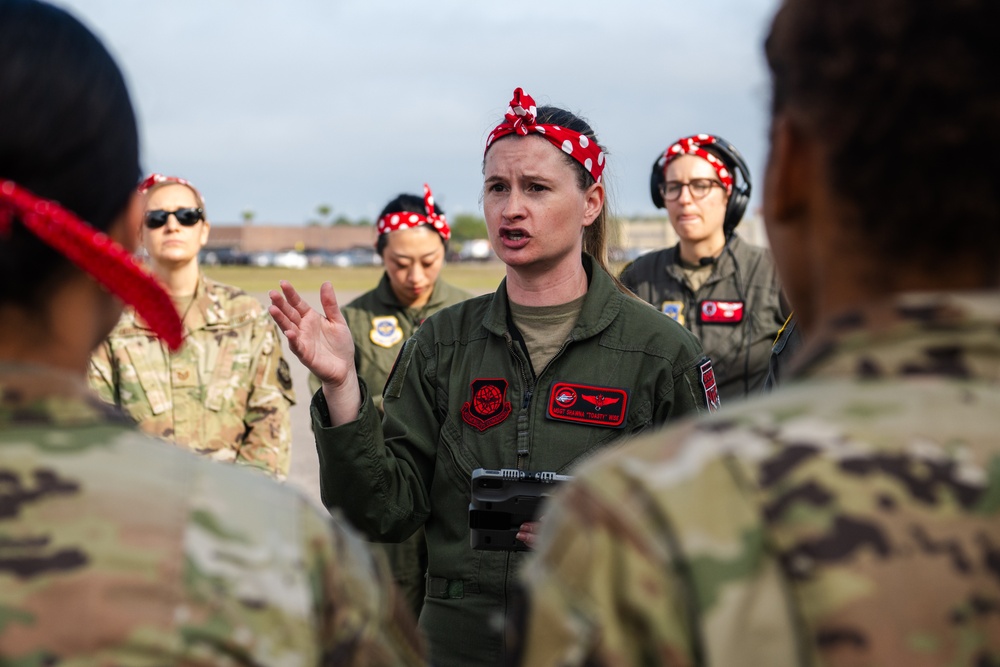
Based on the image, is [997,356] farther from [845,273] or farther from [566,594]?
[566,594]

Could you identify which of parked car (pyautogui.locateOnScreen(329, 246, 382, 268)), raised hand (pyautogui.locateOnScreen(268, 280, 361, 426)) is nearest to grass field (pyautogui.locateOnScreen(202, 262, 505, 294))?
raised hand (pyautogui.locateOnScreen(268, 280, 361, 426))

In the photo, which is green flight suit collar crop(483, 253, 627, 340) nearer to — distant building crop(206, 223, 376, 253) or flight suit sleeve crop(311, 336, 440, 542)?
flight suit sleeve crop(311, 336, 440, 542)

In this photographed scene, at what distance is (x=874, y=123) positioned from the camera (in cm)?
143

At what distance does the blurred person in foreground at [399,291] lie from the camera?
6.84 m

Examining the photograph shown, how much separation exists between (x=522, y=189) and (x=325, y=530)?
2361 millimetres

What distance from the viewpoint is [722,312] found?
686 cm

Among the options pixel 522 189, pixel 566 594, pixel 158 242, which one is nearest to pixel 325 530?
pixel 566 594

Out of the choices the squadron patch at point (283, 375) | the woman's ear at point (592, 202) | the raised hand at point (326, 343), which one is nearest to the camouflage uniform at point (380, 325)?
the squadron patch at point (283, 375)

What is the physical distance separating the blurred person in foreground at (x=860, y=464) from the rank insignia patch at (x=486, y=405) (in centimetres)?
209

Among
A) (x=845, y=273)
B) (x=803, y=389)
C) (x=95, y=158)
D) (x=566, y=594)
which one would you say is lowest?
(x=566, y=594)

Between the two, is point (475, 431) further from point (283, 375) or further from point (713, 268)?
point (713, 268)

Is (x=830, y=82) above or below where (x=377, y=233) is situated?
above

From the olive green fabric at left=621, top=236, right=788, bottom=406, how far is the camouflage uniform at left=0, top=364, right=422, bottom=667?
5031 millimetres

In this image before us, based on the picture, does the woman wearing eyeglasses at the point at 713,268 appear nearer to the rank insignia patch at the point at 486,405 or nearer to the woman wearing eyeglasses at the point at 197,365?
the woman wearing eyeglasses at the point at 197,365
